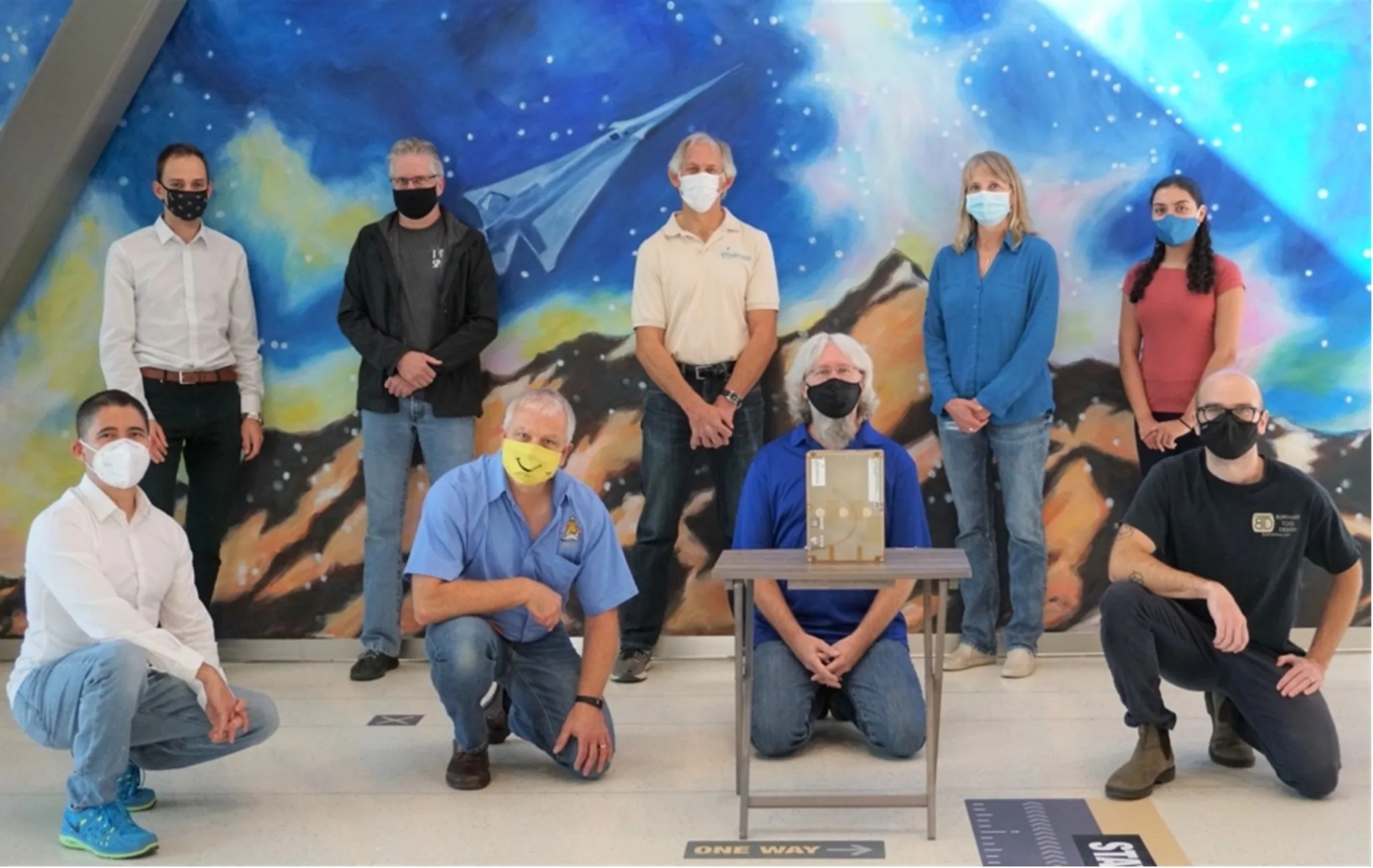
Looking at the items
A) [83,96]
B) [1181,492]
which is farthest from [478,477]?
[83,96]

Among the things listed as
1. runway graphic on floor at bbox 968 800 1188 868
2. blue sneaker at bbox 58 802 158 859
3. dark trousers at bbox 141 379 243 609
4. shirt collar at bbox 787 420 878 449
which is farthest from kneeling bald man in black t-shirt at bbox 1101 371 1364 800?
dark trousers at bbox 141 379 243 609

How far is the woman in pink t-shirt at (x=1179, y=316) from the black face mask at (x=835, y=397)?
1.43 m

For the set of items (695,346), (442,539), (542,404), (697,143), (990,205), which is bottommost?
(442,539)

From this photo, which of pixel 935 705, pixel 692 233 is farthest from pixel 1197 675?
pixel 692 233

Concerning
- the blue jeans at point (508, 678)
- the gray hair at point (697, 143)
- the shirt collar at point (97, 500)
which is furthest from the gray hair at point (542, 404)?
the gray hair at point (697, 143)

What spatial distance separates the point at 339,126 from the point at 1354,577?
357 centimetres

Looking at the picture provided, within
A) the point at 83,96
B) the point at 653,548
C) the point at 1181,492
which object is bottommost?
the point at 653,548

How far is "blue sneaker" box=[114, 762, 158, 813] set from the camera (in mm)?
3559

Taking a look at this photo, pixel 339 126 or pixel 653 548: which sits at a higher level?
pixel 339 126

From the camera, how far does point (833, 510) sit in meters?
3.40

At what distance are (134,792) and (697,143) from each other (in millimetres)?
2637

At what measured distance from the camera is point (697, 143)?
4.91 metres

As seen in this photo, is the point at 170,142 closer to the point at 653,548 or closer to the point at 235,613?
the point at 235,613

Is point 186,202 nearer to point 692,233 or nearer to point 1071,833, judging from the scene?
point 692,233
